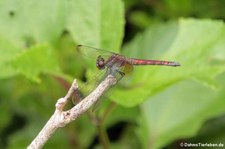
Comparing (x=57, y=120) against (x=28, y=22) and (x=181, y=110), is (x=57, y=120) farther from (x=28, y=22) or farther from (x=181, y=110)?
(x=181, y=110)

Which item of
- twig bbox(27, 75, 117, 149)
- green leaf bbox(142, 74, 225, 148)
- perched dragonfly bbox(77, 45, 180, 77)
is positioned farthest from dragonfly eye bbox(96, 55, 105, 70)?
green leaf bbox(142, 74, 225, 148)

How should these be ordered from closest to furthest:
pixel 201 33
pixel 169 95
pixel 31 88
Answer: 1. pixel 201 33
2. pixel 169 95
3. pixel 31 88

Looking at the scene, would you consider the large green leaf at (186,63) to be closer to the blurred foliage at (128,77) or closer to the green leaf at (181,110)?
the blurred foliage at (128,77)

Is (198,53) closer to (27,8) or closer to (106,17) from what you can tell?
(106,17)

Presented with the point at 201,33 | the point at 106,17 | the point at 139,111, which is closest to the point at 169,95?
the point at 139,111

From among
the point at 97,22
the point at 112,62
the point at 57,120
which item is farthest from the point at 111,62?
the point at 57,120

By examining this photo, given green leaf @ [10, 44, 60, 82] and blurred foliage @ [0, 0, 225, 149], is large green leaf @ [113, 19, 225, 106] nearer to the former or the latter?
blurred foliage @ [0, 0, 225, 149]

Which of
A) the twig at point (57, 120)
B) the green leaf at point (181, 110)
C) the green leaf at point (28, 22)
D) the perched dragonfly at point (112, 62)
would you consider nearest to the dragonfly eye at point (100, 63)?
the perched dragonfly at point (112, 62)

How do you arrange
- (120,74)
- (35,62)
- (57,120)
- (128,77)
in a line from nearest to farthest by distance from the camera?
(57,120) < (120,74) < (35,62) < (128,77)
